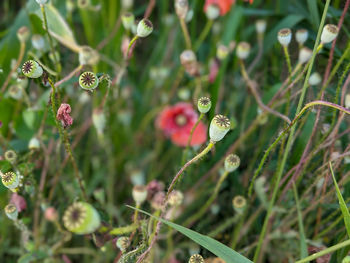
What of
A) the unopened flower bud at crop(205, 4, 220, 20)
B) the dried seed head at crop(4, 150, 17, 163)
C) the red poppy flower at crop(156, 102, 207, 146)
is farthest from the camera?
the red poppy flower at crop(156, 102, 207, 146)

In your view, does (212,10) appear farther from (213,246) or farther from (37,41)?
(213,246)

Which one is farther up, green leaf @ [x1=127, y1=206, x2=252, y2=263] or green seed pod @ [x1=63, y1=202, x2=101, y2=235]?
green seed pod @ [x1=63, y1=202, x2=101, y2=235]

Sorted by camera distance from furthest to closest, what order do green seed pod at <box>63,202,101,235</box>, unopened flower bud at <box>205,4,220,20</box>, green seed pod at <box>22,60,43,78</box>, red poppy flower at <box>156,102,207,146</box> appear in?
red poppy flower at <box>156,102,207,146</box>
unopened flower bud at <box>205,4,220,20</box>
green seed pod at <box>22,60,43,78</box>
green seed pod at <box>63,202,101,235</box>

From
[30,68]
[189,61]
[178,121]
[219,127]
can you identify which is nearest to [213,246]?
[219,127]

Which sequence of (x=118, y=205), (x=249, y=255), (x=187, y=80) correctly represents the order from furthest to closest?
(x=187, y=80)
(x=118, y=205)
(x=249, y=255)

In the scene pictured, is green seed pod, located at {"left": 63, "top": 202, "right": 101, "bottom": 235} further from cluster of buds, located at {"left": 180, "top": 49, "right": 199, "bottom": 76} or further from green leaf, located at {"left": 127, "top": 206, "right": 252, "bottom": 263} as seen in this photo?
cluster of buds, located at {"left": 180, "top": 49, "right": 199, "bottom": 76}

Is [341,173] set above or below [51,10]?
below

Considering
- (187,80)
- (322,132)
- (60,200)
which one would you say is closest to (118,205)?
(60,200)

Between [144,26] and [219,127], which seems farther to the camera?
[144,26]

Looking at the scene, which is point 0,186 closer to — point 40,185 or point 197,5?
point 40,185

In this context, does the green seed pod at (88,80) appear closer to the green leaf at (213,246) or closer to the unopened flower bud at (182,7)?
the green leaf at (213,246)

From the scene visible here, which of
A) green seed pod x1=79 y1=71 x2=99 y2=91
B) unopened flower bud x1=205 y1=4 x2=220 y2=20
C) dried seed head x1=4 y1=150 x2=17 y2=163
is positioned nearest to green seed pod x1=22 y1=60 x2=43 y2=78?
green seed pod x1=79 y1=71 x2=99 y2=91
